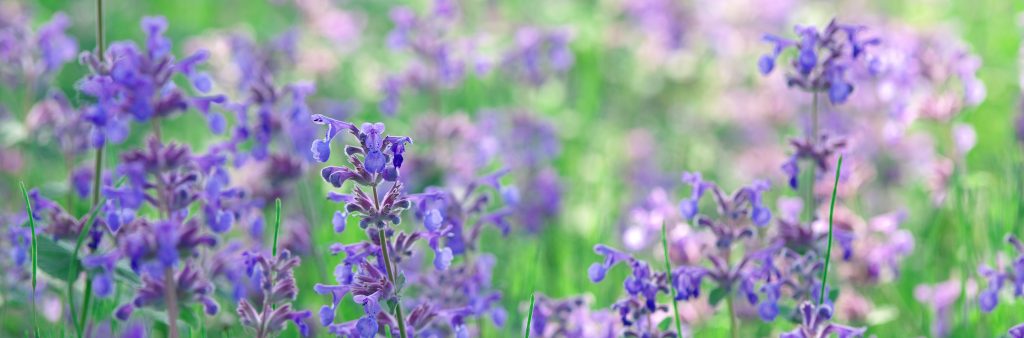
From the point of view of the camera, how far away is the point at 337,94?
752 centimetres

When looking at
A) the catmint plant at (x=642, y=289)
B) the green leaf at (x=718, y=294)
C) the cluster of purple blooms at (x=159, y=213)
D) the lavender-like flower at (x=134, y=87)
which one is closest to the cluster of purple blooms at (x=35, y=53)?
the cluster of purple blooms at (x=159, y=213)

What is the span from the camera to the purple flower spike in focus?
3.14 metres

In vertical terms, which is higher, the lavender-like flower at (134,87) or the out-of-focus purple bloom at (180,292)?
the lavender-like flower at (134,87)

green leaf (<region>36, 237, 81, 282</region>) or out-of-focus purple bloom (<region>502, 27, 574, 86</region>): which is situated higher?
out-of-focus purple bloom (<region>502, 27, 574, 86</region>)

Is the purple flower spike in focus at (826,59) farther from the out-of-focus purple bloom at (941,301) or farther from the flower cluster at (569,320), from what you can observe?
the out-of-focus purple bloom at (941,301)

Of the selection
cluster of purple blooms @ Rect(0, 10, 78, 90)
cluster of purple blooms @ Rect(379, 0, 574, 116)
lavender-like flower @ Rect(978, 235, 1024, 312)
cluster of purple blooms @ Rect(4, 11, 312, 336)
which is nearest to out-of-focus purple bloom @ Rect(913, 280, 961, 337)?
lavender-like flower @ Rect(978, 235, 1024, 312)

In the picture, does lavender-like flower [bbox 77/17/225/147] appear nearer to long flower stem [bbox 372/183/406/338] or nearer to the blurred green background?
the blurred green background

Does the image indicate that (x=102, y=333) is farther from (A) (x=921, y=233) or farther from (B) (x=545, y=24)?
(B) (x=545, y=24)

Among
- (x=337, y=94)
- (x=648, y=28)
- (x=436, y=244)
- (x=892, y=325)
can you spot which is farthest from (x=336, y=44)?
(x=436, y=244)

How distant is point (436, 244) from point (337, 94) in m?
4.96

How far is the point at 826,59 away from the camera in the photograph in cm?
324

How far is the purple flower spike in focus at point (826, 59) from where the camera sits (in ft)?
10.3

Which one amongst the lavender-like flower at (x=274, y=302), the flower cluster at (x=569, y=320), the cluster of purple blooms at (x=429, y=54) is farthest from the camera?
the cluster of purple blooms at (x=429, y=54)

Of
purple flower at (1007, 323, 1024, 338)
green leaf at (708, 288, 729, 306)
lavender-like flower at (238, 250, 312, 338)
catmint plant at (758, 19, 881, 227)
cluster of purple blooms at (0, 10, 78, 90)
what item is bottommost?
purple flower at (1007, 323, 1024, 338)
